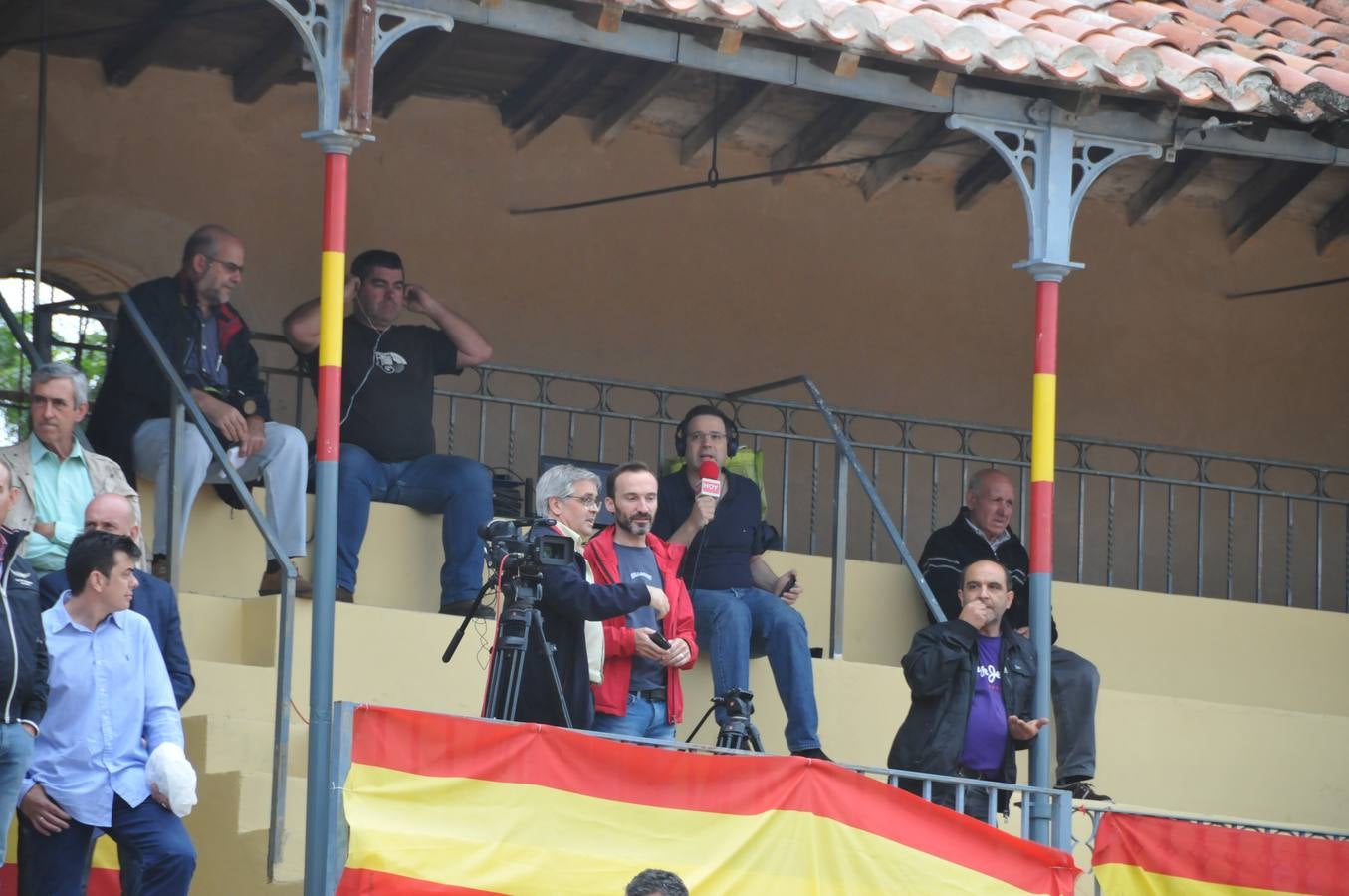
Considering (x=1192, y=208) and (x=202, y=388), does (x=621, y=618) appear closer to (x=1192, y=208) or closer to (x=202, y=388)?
(x=202, y=388)

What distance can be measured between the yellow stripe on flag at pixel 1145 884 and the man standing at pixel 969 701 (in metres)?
0.45

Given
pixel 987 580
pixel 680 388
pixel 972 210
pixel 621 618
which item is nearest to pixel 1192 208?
pixel 972 210

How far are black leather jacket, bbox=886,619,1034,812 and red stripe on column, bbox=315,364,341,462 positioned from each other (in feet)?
7.41

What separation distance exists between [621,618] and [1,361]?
5785 mm

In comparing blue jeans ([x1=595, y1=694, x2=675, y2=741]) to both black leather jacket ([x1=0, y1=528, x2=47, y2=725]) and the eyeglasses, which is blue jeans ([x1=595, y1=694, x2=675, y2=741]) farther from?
the eyeglasses

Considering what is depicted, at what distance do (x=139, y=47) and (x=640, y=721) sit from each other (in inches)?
185

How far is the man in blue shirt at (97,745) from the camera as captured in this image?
7113 mm

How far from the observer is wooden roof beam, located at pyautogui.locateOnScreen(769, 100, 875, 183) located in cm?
1161

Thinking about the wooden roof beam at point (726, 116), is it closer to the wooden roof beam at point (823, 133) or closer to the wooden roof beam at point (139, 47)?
the wooden roof beam at point (823, 133)

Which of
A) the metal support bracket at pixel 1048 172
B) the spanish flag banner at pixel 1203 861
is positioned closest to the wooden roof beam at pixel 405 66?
the metal support bracket at pixel 1048 172

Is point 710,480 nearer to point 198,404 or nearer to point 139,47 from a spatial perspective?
point 198,404

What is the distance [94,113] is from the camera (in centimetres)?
1149

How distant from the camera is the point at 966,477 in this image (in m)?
13.4

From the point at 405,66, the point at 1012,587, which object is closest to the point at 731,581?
the point at 1012,587
